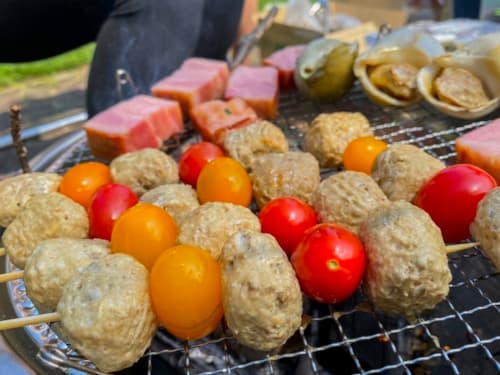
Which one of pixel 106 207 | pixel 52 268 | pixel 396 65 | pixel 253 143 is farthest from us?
pixel 396 65

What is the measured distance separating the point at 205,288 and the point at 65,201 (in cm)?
83

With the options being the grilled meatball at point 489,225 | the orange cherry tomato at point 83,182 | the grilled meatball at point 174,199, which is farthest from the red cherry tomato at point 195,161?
the grilled meatball at point 489,225

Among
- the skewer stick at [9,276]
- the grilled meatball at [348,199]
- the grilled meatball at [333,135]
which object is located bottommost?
the grilled meatball at [333,135]

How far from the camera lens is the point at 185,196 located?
2.27m

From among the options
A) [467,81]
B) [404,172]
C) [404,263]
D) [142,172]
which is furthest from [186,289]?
[467,81]

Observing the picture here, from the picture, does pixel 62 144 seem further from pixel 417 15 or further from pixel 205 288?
pixel 417 15

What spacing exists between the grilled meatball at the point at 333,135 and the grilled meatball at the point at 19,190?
1336 millimetres

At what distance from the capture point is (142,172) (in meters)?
2.50

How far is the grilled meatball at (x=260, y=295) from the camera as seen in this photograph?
1614mm

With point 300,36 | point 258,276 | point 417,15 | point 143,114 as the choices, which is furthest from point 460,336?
point 417,15

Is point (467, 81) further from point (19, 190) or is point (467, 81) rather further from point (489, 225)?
point (19, 190)

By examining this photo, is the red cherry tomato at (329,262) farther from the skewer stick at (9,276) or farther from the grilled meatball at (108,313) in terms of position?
the skewer stick at (9,276)

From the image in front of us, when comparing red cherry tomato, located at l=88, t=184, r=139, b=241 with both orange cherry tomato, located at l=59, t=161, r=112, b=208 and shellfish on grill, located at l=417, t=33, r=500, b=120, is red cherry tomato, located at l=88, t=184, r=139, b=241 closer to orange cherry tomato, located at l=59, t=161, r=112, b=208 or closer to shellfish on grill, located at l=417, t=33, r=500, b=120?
orange cherry tomato, located at l=59, t=161, r=112, b=208

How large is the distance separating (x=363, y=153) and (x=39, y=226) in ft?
4.98
